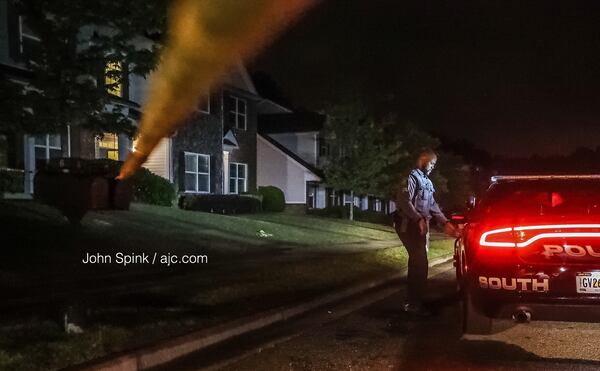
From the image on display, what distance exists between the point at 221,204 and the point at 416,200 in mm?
18856

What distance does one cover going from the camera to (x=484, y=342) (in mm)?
7414

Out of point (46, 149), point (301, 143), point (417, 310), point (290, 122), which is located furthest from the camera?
point (290, 122)

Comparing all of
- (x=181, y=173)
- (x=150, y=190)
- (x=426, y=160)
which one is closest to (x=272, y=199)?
(x=181, y=173)

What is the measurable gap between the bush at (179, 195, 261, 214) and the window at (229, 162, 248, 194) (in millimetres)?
2039

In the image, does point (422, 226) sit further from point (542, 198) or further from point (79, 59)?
point (79, 59)

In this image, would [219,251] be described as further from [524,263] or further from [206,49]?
[524,263]

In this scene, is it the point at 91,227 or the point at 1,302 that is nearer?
the point at 1,302

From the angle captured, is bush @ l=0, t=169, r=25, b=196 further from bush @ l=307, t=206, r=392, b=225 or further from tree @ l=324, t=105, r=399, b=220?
bush @ l=307, t=206, r=392, b=225

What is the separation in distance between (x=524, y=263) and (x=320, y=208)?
105 feet

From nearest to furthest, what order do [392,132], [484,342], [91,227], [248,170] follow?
[484,342] → [91,227] → [248,170] → [392,132]

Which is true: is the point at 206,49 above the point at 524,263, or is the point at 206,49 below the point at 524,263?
above

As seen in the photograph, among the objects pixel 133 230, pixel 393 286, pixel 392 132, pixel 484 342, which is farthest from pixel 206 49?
pixel 392 132

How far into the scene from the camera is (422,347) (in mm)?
7254

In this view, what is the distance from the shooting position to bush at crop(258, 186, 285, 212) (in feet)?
103
